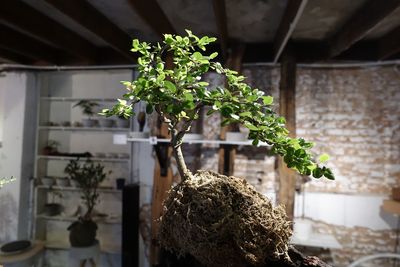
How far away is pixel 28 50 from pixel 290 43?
120 inches

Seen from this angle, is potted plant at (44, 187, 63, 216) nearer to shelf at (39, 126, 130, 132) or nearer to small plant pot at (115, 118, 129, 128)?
shelf at (39, 126, 130, 132)

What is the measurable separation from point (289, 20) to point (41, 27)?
2.24 meters

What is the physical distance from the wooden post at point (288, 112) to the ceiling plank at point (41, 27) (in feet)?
7.68

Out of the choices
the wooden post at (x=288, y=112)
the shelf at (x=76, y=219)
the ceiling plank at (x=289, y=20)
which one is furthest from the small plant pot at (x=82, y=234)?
the ceiling plank at (x=289, y=20)

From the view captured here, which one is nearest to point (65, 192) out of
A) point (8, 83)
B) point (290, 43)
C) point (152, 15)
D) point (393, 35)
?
point (8, 83)

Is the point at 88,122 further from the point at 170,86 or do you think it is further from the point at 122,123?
the point at 170,86

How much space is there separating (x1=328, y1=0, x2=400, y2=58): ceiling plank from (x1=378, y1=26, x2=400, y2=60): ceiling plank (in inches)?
19.4

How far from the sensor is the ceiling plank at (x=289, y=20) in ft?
6.35

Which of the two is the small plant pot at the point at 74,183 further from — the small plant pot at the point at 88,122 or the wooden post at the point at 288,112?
the wooden post at the point at 288,112

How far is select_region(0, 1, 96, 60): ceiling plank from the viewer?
2.30 meters

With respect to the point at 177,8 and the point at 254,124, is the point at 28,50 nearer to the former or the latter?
the point at 177,8

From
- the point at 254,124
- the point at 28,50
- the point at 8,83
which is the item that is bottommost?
the point at 254,124

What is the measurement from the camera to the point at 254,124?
0.98 meters

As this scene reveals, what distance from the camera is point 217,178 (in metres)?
1.12
